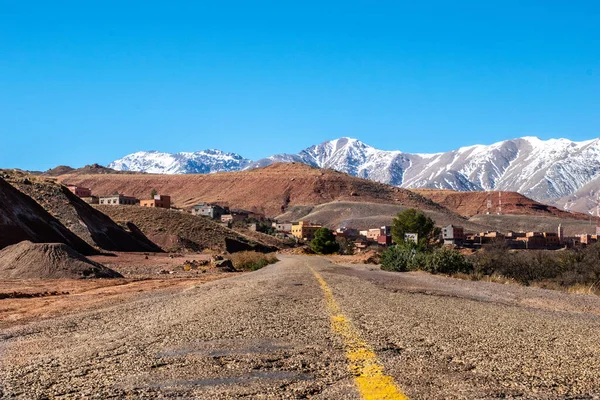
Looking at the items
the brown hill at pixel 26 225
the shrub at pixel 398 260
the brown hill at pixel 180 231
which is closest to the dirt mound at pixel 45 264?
the brown hill at pixel 26 225

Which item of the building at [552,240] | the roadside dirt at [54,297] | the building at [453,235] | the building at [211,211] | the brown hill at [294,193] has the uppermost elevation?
the brown hill at [294,193]

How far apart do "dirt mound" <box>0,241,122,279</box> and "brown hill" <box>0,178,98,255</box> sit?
29.0ft

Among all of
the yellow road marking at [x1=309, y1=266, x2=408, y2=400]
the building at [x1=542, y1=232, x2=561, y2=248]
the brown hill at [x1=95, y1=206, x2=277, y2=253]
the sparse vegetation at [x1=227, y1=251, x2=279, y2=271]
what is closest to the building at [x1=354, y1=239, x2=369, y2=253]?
the brown hill at [x1=95, y1=206, x2=277, y2=253]

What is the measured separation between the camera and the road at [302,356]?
4.64m

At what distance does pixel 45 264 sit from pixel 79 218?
1153 inches

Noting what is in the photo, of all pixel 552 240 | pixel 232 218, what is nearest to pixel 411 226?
pixel 232 218

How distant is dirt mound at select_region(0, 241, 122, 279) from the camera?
2612cm

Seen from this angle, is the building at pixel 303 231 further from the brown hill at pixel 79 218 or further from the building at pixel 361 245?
the brown hill at pixel 79 218

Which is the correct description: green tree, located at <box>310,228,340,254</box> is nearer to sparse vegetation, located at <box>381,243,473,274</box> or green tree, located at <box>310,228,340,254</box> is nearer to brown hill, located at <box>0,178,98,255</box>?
brown hill, located at <box>0,178,98,255</box>

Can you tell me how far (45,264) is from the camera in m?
26.8

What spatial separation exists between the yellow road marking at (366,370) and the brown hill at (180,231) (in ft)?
214

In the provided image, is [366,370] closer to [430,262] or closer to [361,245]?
[430,262]

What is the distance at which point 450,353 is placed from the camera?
20.1 feet

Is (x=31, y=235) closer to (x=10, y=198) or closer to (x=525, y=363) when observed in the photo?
(x=10, y=198)
